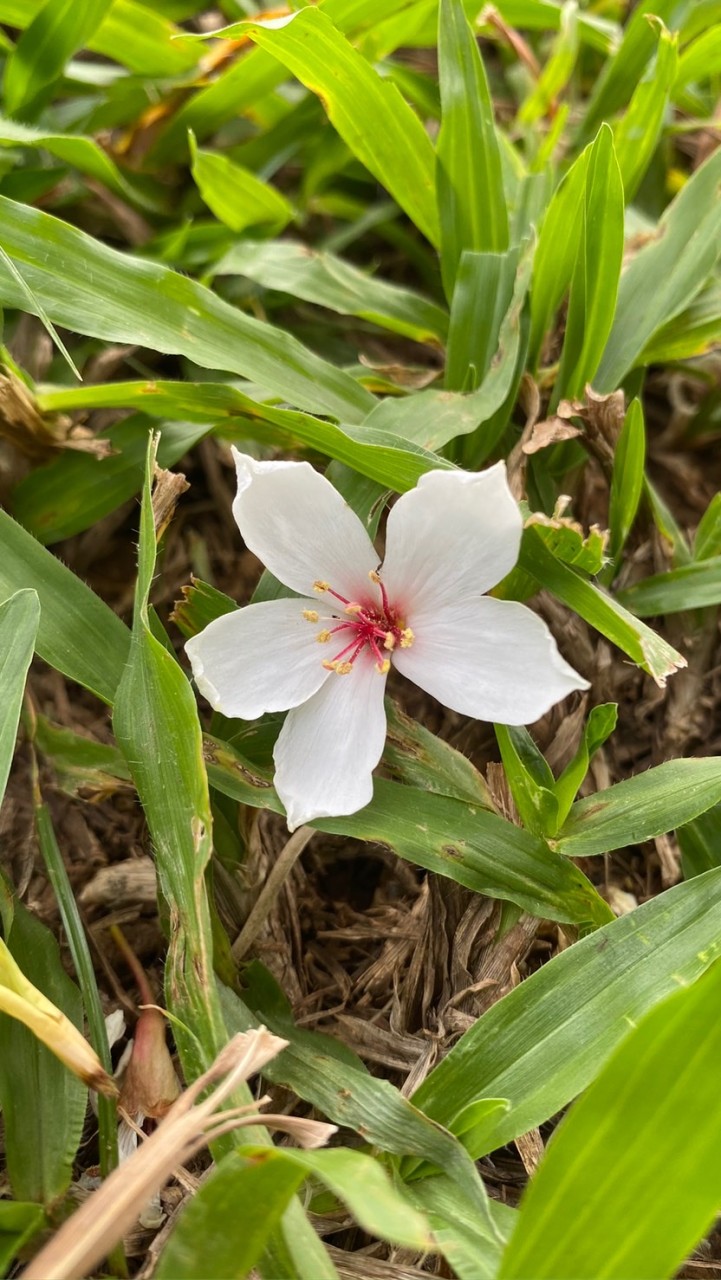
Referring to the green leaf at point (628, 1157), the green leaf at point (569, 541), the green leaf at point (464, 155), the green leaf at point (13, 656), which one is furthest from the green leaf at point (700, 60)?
the green leaf at point (628, 1157)

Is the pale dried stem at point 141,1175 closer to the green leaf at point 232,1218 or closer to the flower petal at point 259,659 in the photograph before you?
the green leaf at point 232,1218

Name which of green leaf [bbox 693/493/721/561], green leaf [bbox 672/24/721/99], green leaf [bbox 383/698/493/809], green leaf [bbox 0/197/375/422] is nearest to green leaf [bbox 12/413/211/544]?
green leaf [bbox 0/197/375/422]

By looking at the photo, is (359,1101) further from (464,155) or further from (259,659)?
(464,155)

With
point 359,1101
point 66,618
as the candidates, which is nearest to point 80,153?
point 66,618

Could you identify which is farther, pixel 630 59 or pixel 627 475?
pixel 630 59

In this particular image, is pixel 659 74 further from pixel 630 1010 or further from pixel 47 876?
pixel 47 876

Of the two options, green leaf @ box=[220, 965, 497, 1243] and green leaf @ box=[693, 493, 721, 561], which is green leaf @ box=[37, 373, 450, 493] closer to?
green leaf @ box=[693, 493, 721, 561]
